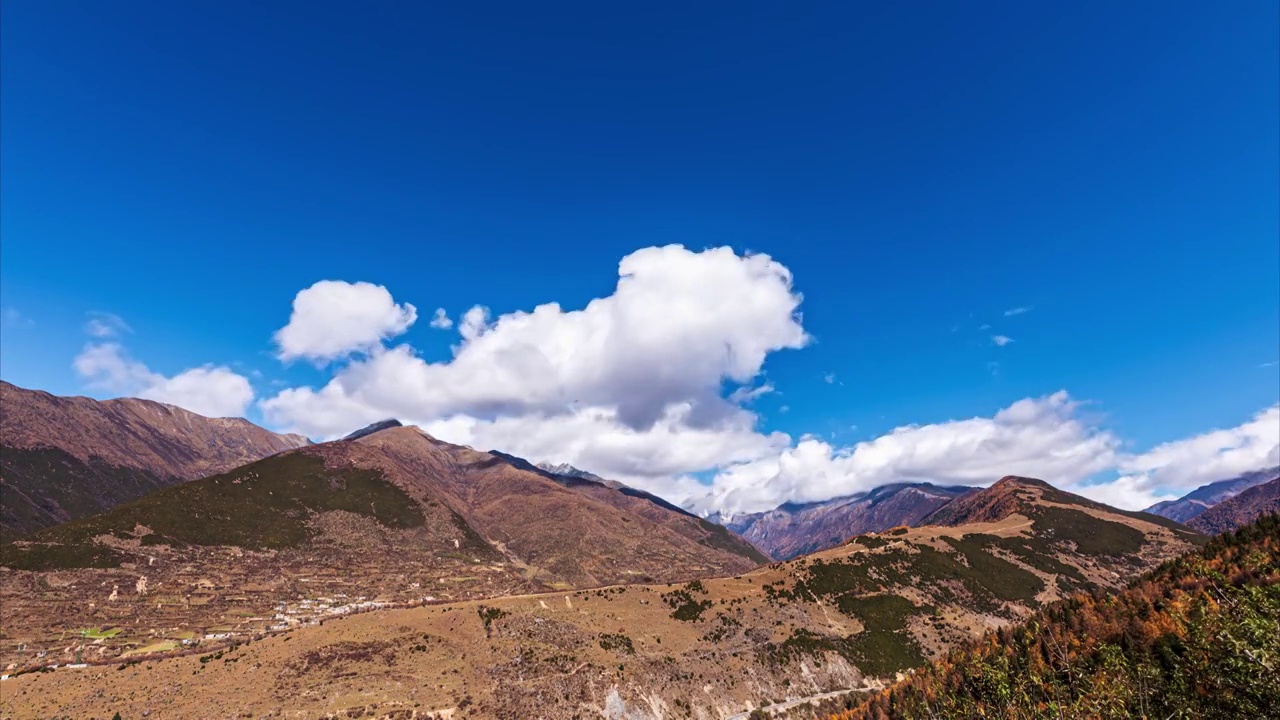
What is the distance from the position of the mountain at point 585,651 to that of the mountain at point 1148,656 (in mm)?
34764

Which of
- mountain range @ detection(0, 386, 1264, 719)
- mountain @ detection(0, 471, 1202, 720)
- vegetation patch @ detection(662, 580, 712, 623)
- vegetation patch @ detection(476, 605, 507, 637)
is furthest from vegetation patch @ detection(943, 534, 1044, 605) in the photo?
vegetation patch @ detection(476, 605, 507, 637)

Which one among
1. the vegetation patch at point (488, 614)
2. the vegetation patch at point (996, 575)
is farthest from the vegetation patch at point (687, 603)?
the vegetation patch at point (996, 575)

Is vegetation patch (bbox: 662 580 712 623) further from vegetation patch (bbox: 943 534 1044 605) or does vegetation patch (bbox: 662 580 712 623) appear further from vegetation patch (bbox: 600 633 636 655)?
vegetation patch (bbox: 943 534 1044 605)

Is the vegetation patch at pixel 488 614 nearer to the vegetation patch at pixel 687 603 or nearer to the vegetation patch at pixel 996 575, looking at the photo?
the vegetation patch at pixel 687 603

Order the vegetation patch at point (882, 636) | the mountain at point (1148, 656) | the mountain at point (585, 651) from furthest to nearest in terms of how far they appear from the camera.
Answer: the vegetation patch at point (882, 636)
the mountain at point (585, 651)
the mountain at point (1148, 656)

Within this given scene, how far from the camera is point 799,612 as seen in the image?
393ft

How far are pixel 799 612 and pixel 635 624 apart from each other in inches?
1587

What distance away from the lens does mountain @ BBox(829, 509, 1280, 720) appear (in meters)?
20.5

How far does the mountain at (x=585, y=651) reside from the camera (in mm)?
71375

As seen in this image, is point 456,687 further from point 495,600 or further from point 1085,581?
point 1085,581

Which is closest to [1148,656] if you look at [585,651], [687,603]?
[585,651]

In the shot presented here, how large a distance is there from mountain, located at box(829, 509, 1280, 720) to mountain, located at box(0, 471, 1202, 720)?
34.8 meters

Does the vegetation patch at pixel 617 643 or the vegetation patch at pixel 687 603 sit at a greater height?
the vegetation patch at pixel 687 603

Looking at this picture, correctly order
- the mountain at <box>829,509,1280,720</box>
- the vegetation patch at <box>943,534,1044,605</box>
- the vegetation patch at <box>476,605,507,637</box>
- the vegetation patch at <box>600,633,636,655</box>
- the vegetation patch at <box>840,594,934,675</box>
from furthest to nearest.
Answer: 1. the vegetation patch at <box>943,534,1044,605</box>
2. the vegetation patch at <box>840,594,934,675</box>
3. the vegetation patch at <box>476,605,507,637</box>
4. the vegetation patch at <box>600,633,636,655</box>
5. the mountain at <box>829,509,1280,720</box>
